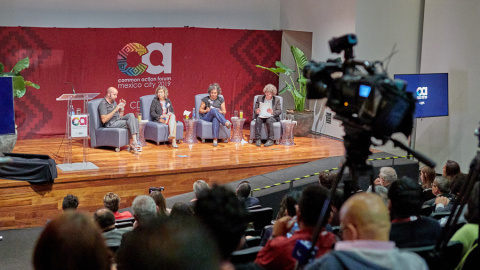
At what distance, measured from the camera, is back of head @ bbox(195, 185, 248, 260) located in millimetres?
2062

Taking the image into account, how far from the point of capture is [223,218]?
207 centimetres

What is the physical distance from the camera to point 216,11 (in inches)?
457

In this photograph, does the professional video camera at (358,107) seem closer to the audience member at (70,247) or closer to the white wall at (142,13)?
the audience member at (70,247)

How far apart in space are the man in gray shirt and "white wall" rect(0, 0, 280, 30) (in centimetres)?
198

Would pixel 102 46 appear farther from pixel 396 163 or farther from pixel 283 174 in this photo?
pixel 396 163

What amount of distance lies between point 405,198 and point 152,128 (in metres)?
6.83

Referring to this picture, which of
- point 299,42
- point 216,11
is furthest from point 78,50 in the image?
point 299,42

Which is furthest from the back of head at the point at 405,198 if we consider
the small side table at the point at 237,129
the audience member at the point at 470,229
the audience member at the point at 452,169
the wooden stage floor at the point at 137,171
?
the small side table at the point at 237,129

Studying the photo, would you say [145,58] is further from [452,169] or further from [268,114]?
[452,169]

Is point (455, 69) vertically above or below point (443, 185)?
above

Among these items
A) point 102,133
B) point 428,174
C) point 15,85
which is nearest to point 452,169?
point 428,174

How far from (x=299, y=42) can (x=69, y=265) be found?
34.9ft

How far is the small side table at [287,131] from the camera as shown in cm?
1001

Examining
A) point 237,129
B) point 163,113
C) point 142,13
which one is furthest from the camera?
point 142,13
